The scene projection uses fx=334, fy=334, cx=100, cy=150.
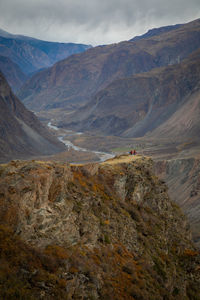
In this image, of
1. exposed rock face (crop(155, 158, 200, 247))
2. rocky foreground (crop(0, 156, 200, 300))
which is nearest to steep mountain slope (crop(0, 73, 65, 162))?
exposed rock face (crop(155, 158, 200, 247))

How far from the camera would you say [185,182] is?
81.6 meters

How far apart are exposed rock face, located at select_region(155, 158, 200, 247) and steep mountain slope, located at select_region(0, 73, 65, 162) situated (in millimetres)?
53291

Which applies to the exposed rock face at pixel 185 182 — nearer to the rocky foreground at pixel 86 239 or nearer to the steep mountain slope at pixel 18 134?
the rocky foreground at pixel 86 239

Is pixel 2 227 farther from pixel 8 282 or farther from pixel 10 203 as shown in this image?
pixel 8 282

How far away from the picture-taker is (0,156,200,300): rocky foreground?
14.4m

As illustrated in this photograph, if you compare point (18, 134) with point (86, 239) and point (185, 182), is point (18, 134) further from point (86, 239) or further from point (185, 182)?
point (86, 239)

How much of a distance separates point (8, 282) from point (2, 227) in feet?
9.81

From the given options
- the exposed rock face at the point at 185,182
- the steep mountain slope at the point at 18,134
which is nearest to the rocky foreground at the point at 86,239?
the exposed rock face at the point at 185,182

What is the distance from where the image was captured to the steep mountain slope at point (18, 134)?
121750mm

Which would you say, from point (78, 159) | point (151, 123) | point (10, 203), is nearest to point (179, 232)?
point (10, 203)

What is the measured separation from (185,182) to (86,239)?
217 ft

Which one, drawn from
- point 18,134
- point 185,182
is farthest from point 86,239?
point 18,134

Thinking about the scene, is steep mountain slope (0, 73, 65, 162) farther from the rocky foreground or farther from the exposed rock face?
the rocky foreground

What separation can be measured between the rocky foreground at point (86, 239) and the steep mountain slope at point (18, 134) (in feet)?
286
